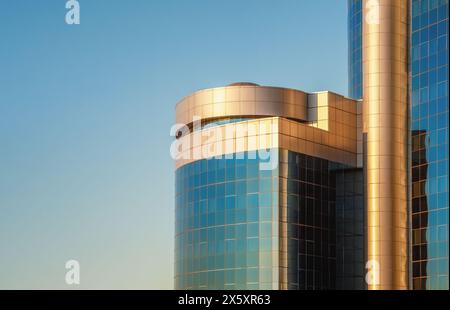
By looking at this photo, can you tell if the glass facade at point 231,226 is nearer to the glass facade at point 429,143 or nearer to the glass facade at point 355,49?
the glass facade at point 429,143

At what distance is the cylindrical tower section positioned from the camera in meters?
84.4

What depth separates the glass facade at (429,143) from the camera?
80.6 meters

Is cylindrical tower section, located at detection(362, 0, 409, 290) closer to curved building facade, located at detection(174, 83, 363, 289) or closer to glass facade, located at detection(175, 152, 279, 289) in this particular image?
curved building facade, located at detection(174, 83, 363, 289)

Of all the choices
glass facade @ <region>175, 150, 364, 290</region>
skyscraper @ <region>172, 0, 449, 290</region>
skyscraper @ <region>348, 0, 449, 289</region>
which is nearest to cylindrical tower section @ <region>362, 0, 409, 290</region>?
skyscraper @ <region>172, 0, 449, 290</region>

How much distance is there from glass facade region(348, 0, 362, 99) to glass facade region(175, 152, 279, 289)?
14.9 meters

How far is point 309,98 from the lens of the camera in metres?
88.7

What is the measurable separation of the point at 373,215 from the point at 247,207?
10608 mm

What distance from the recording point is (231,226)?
8300cm

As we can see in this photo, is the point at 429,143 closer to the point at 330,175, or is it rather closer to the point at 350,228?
the point at 330,175

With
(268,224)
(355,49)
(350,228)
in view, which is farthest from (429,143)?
(355,49)

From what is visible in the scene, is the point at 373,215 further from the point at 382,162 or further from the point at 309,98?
the point at 309,98
